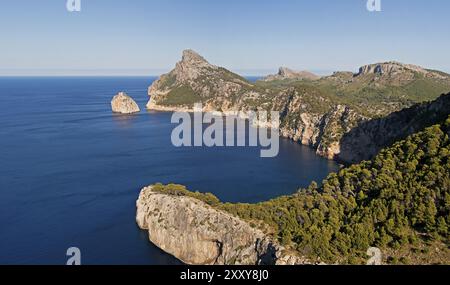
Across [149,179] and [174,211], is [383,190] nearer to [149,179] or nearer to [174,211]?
[174,211]

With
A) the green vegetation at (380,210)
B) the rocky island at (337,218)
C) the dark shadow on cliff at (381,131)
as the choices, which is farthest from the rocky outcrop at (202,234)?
the dark shadow on cliff at (381,131)

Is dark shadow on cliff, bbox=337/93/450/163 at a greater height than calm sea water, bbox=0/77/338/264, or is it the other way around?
dark shadow on cliff, bbox=337/93/450/163

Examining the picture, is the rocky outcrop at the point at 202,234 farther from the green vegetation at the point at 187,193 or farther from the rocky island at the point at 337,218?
the green vegetation at the point at 187,193

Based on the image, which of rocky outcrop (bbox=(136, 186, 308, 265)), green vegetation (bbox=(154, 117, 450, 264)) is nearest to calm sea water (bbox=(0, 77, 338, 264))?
rocky outcrop (bbox=(136, 186, 308, 265))

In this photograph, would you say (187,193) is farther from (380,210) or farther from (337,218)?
(380,210)

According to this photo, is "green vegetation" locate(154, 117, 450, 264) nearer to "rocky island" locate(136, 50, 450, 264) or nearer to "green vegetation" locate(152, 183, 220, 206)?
"rocky island" locate(136, 50, 450, 264)
